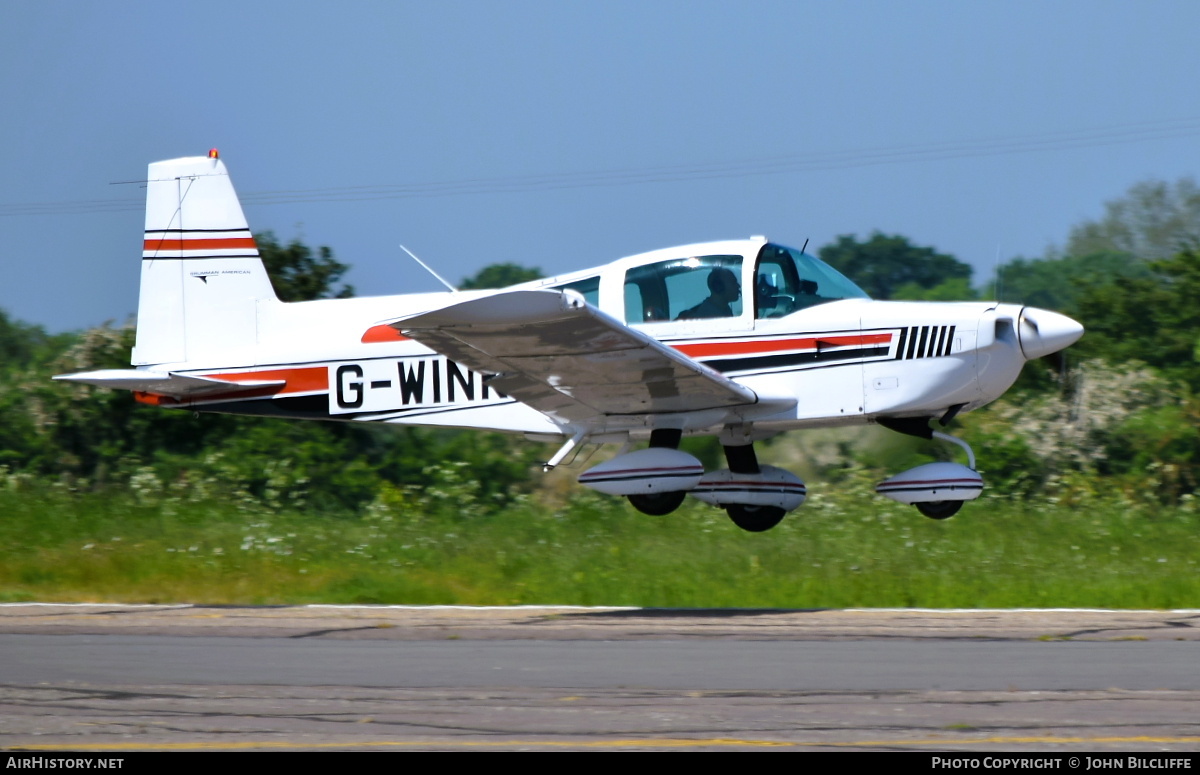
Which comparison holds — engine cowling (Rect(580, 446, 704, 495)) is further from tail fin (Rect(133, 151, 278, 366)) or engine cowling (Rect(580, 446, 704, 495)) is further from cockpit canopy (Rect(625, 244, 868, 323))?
tail fin (Rect(133, 151, 278, 366))

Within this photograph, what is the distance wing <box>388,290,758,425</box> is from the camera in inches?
340

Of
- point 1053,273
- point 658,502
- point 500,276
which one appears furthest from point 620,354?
point 1053,273

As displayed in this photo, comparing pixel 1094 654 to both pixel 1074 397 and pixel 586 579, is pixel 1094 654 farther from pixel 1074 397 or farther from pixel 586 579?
pixel 1074 397

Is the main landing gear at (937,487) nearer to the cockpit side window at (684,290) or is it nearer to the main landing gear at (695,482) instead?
the main landing gear at (695,482)

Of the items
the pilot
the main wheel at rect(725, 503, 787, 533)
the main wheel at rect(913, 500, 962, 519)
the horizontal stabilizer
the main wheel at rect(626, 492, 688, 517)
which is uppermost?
the pilot

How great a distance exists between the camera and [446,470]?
16.9m

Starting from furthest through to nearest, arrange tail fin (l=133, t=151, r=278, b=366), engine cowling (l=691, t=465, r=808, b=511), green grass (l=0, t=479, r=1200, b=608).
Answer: green grass (l=0, t=479, r=1200, b=608)
tail fin (l=133, t=151, r=278, b=366)
engine cowling (l=691, t=465, r=808, b=511)

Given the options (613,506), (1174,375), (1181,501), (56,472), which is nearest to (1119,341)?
(1174,375)

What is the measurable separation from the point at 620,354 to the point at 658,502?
1747 millimetres

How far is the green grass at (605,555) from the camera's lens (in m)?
11.9

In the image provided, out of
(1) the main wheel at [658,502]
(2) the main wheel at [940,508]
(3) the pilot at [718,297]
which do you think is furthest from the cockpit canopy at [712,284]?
(2) the main wheel at [940,508]

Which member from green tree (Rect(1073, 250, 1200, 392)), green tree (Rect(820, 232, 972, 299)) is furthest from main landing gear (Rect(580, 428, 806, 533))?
green tree (Rect(820, 232, 972, 299))

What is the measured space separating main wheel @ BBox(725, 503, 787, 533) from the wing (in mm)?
1208

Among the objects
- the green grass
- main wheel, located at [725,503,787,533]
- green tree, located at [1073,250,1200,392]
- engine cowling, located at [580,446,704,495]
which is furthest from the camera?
green tree, located at [1073,250,1200,392]
